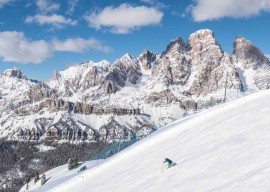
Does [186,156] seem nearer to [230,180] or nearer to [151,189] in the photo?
[151,189]

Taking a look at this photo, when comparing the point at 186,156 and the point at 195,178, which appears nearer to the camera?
the point at 195,178

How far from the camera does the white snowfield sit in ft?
54.8

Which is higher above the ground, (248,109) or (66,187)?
(248,109)

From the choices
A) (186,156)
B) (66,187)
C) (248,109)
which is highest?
(248,109)

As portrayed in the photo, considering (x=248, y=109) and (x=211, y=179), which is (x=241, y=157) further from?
(x=248, y=109)

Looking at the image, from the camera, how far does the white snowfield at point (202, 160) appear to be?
16.7 meters

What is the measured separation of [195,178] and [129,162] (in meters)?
11.2

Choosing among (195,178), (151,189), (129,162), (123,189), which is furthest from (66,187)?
(195,178)

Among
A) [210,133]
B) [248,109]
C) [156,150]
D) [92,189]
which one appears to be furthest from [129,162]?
[248,109]

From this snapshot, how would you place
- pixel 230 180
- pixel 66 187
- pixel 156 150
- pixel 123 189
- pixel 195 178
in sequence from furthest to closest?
1. pixel 66 187
2. pixel 156 150
3. pixel 123 189
4. pixel 195 178
5. pixel 230 180

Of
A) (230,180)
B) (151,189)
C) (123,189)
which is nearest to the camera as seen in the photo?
(230,180)

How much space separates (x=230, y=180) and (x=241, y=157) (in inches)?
104

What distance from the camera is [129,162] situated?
95.7 feet

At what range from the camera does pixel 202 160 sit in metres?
20.7
